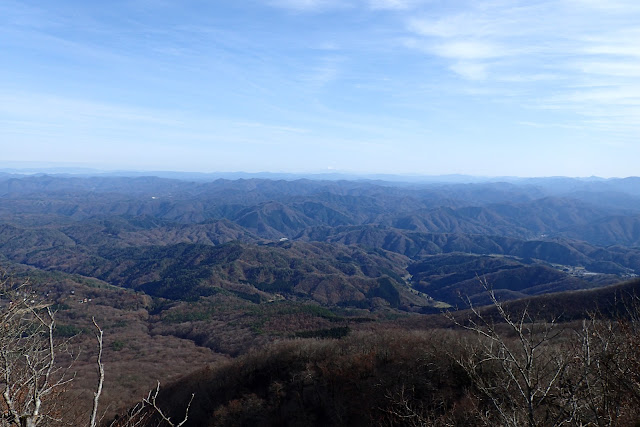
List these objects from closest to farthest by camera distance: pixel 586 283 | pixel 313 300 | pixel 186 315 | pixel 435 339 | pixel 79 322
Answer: pixel 435 339
pixel 79 322
pixel 186 315
pixel 586 283
pixel 313 300

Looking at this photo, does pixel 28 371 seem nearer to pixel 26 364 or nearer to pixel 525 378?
pixel 26 364

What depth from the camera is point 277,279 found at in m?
197

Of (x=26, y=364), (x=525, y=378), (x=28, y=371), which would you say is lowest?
(x=28, y=371)

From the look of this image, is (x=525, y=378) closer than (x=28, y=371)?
Yes

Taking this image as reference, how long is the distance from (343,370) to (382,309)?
122 metres

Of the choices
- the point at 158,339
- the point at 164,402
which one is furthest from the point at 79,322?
the point at 164,402

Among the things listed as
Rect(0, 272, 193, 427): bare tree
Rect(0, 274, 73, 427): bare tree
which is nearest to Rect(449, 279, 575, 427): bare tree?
Rect(0, 272, 193, 427): bare tree

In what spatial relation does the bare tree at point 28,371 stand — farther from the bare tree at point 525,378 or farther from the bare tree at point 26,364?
the bare tree at point 525,378

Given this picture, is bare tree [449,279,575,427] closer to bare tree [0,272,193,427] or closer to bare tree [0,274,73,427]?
bare tree [0,272,193,427]

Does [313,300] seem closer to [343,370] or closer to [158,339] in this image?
[158,339]

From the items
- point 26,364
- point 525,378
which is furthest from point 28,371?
point 525,378

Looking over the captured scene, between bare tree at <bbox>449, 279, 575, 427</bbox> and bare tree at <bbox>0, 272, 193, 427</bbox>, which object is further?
bare tree at <bbox>449, 279, 575, 427</bbox>

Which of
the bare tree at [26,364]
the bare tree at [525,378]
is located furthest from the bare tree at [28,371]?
the bare tree at [525,378]

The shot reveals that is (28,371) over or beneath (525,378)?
beneath
